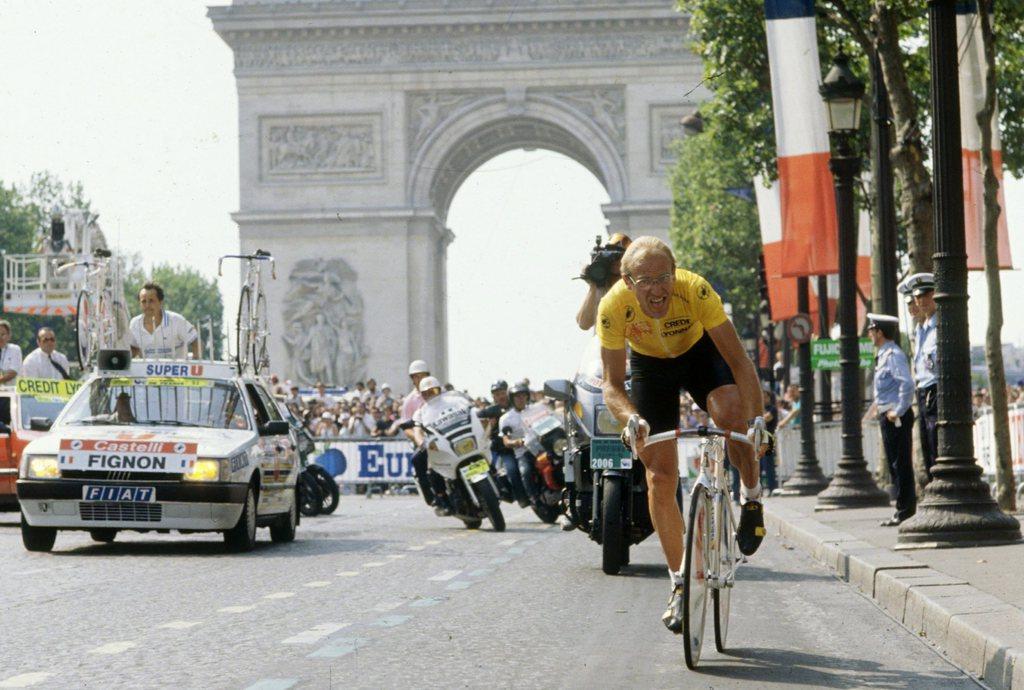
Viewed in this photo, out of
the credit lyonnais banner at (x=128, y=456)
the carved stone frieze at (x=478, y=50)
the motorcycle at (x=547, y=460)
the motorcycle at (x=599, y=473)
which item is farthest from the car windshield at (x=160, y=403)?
the carved stone frieze at (x=478, y=50)

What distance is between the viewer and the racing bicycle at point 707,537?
7488 millimetres

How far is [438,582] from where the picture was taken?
12.3 m

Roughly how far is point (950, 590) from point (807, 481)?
17444 millimetres

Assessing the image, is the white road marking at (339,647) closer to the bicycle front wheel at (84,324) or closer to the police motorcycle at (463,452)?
the bicycle front wheel at (84,324)

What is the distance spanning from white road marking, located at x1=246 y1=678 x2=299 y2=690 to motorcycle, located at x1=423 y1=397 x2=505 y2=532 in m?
11.7

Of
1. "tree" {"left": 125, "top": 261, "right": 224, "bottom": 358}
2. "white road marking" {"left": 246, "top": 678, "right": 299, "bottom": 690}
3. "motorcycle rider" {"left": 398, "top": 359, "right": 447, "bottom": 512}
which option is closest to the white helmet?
"motorcycle rider" {"left": 398, "top": 359, "right": 447, "bottom": 512}

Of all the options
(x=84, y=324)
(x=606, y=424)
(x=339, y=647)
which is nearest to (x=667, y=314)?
(x=339, y=647)

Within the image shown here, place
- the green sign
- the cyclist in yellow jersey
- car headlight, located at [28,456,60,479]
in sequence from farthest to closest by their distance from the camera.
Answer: the green sign → car headlight, located at [28,456,60,479] → the cyclist in yellow jersey

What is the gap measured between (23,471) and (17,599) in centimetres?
397

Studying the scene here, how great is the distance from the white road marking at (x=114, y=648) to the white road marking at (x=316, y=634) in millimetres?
626

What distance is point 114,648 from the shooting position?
8555 mm

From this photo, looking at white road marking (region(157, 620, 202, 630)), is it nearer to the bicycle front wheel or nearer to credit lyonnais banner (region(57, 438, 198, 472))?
credit lyonnais banner (region(57, 438, 198, 472))

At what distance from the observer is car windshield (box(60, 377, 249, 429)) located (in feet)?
51.2

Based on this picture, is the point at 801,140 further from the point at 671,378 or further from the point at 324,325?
the point at 324,325
